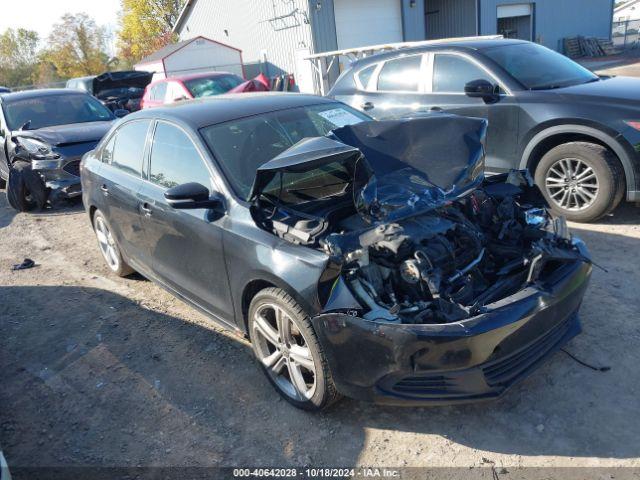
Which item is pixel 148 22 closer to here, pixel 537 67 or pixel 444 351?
pixel 537 67

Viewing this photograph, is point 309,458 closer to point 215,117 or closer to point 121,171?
point 215,117

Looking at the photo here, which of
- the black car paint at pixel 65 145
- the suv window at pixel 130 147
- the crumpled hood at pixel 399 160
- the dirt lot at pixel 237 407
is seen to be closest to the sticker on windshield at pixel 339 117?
the crumpled hood at pixel 399 160

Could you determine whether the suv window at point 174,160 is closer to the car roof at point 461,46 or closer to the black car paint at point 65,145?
the car roof at point 461,46

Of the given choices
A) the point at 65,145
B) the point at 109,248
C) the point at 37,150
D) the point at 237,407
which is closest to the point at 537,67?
the point at 237,407

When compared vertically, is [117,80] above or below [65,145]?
above

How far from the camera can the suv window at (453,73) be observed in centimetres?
596

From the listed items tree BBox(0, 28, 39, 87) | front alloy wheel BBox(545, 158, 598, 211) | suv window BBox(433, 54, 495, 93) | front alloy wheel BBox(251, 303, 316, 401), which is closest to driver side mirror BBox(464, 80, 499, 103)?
suv window BBox(433, 54, 495, 93)

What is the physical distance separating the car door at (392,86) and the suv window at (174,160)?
3.13 meters

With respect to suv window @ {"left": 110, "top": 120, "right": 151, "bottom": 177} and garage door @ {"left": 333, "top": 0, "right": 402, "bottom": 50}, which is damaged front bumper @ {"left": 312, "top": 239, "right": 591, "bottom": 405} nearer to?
suv window @ {"left": 110, "top": 120, "right": 151, "bottom": 177}

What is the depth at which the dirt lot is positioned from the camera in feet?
8.87

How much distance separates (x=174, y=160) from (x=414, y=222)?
189cm

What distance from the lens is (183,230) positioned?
371cm

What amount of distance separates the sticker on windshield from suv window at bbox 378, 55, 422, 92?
2466mm

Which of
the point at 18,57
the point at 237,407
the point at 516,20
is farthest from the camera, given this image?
the point at 18,57
